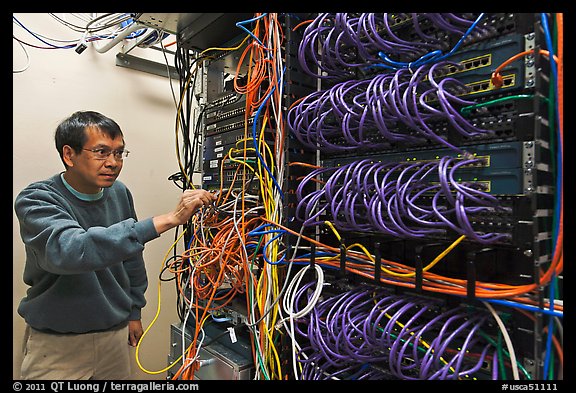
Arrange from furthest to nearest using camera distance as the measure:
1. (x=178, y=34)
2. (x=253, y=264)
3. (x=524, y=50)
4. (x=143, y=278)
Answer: (x=143, y=278) → (x=178, y=34) → (x=253, y=264) → (x=524, y=50)

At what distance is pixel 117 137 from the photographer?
1.27 metres

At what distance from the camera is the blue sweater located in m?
1.02

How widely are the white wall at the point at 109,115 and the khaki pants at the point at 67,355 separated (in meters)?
0.44

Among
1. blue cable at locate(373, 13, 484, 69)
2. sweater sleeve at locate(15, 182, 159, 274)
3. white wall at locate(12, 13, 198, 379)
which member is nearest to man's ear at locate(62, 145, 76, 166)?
sweater sleeve at locate(15, 182, 159, 274)

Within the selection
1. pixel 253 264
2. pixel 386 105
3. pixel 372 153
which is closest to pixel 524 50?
pixel 386 105

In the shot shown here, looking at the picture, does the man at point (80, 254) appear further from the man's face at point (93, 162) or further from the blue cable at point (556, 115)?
the blue cable at point (556, 115)

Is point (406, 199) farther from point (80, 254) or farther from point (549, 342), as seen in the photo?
point (80, 254)

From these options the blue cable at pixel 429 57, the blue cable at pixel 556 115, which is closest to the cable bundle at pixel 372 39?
the blue cable at pixel 429 57

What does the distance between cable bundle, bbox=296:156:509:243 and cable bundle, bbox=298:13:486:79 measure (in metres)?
0.30

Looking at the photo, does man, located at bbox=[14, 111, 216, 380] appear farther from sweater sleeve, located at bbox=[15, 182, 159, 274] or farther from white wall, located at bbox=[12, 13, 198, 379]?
white wall, located at bbox=[12, 13, 198, 379]

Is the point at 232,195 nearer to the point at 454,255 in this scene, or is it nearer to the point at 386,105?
the point at 386,105

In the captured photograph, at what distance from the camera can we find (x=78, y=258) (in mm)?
1004

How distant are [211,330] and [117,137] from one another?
2.86ft

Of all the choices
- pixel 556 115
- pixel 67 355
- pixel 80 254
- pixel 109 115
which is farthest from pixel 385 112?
pixel 109 115
